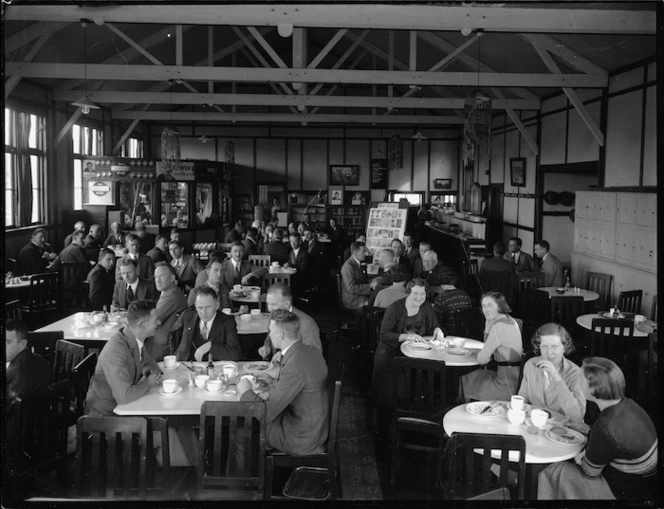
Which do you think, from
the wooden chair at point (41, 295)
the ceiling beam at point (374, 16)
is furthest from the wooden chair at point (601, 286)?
the wooden chair at point (41, 295)

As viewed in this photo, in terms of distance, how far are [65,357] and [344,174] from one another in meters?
17.0

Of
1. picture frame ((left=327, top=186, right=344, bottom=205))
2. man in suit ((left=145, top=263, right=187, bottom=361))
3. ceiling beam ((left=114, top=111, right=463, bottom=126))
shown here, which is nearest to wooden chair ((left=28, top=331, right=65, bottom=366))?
man in suit ((left=145, top=263, right=187, bottom=361))

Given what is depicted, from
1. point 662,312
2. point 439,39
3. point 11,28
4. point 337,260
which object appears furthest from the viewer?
point 337,260

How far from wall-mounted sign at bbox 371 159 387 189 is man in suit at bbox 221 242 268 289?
1277cm

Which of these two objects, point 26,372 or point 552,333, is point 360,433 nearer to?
point 552,333

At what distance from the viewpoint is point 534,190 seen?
1445cm

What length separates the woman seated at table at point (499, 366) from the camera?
15.9ft

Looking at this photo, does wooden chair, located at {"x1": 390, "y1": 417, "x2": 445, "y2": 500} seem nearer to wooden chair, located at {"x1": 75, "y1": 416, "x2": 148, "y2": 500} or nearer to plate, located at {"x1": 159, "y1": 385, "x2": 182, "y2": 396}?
plate, located at {"x1": 159, "y1": 385, "x2": 182, "y2": 396}

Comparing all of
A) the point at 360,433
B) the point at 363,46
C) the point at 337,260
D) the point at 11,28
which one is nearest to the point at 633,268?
the point at 360,433

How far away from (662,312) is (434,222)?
15.5m

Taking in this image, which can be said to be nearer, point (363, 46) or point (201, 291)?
point (201, 291)

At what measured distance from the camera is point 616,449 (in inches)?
131

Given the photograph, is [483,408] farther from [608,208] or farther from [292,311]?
[608,208]

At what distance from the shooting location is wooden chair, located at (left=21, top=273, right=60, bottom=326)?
25.9 feet
